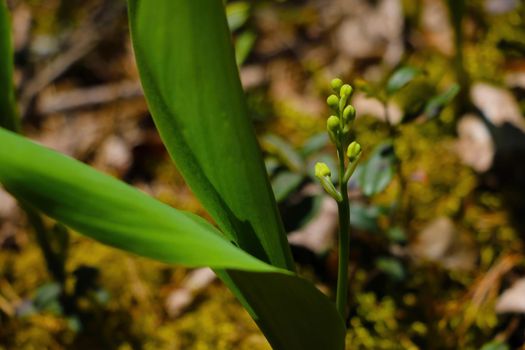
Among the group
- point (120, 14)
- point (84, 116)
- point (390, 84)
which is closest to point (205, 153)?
point (390, 84)

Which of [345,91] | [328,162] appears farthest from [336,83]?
[328,162]

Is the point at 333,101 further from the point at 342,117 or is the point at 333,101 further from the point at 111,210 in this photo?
the point at 111,210

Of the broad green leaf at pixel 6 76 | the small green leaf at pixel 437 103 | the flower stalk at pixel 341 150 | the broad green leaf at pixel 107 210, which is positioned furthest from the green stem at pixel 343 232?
the broad green leaf at pixel 6 76

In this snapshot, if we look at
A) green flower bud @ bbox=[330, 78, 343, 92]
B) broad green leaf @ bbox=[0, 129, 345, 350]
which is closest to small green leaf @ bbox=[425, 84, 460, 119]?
green flower bud @ bbox=[330, 78, 343, 92]

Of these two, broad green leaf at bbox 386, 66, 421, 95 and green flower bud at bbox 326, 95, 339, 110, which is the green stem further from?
broad green leaf at bbox 386, 66, 421, 95

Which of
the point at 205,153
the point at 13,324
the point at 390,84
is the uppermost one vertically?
the point at 205,153

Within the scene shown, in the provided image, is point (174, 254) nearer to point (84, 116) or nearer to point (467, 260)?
point (467, 260)
